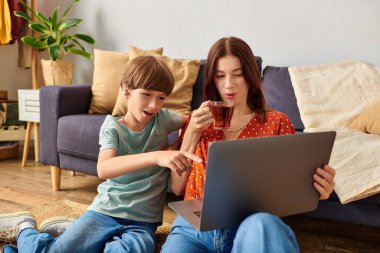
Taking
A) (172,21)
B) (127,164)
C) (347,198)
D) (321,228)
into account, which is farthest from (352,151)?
(172,21)

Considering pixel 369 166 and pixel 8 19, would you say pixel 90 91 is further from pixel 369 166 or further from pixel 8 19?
pixel 369 166

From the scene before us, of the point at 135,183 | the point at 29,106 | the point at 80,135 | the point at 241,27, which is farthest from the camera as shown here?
the point at 29,106

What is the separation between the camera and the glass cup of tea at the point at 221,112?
1103 millimetres

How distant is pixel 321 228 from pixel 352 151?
1.88 ft

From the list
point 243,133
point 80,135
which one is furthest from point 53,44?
point 243,133

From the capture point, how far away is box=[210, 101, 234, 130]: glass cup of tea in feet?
3.62

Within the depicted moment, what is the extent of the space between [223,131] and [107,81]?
147cm

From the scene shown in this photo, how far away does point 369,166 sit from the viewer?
1646 millimetres

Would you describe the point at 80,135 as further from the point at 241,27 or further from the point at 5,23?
the point at 5,23

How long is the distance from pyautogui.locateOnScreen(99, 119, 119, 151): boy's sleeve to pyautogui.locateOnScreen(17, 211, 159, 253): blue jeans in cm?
27

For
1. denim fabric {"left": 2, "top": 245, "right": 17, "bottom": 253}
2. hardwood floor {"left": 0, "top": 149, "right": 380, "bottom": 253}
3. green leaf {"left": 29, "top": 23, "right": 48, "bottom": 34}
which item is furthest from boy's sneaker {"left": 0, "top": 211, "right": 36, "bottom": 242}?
green leaf {"left": 29, "top": 23, "right": 48, "bottom": 34}

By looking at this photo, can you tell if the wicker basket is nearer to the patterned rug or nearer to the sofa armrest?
the sofa armrest

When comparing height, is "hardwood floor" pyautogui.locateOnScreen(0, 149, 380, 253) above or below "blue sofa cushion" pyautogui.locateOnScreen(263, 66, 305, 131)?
below

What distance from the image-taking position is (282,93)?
7.73 ft
